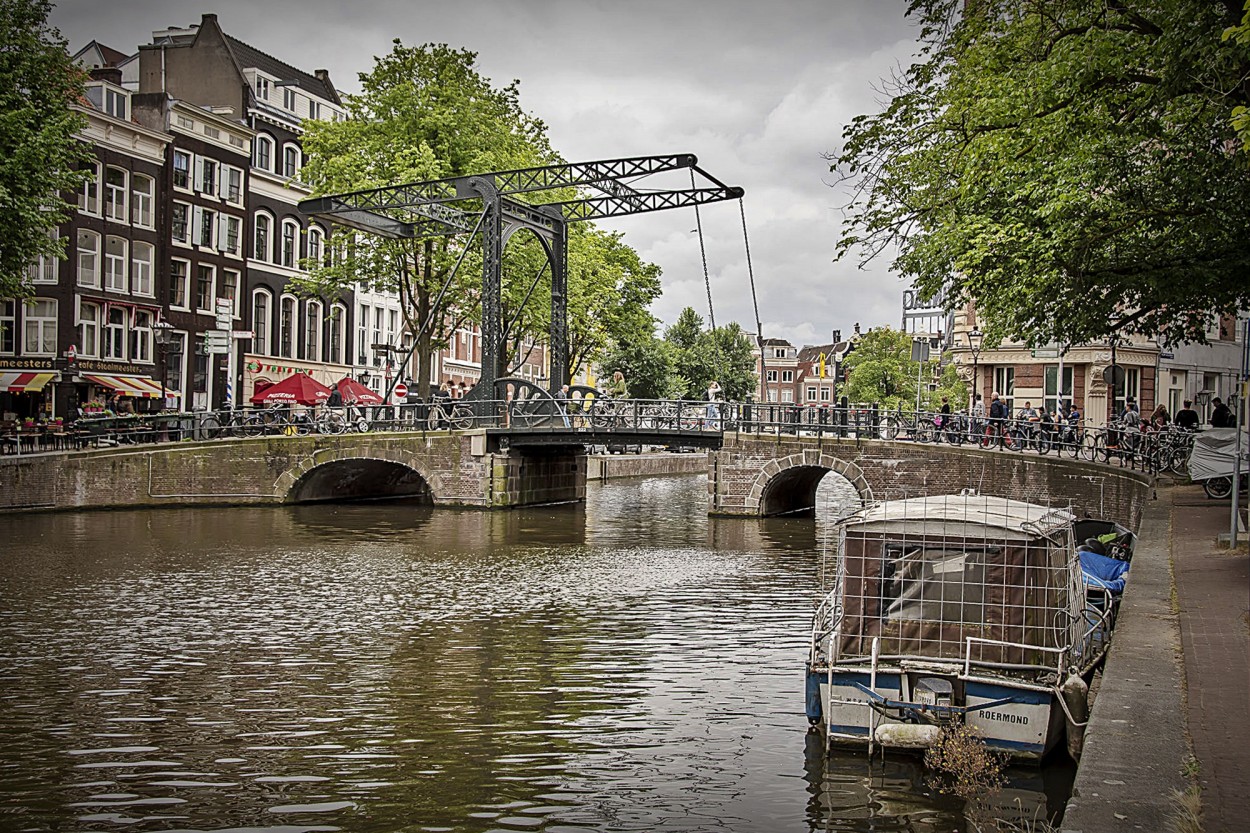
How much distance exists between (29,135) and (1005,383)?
3036 centimetres

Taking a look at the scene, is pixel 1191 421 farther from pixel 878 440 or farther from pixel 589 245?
pixel 589 245

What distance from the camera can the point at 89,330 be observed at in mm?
40594

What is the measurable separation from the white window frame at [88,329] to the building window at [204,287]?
548 cm

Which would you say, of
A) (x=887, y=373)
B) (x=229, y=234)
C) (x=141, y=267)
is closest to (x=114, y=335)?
(x=141, y=267)

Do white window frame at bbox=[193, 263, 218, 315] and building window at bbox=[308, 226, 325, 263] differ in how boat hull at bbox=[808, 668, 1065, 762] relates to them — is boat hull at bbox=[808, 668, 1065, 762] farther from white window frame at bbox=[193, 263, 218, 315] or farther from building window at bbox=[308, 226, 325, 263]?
building window at bbox=[308, 226, 325, 263]

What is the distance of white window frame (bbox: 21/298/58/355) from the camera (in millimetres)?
39000

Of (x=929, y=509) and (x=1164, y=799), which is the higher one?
(x=929, y=509)

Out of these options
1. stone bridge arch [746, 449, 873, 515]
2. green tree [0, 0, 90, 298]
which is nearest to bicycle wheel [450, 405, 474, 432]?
stone bridge arch [746, 449, 873, 515]

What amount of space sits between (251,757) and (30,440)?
89.0ft

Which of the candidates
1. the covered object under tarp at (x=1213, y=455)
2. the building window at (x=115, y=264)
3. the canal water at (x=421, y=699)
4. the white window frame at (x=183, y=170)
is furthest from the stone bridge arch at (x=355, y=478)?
the covered object under tarp at (x=1213, y=455)

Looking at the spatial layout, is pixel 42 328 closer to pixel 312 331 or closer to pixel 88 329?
pixel 88 329

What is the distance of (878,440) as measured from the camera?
1245 inches

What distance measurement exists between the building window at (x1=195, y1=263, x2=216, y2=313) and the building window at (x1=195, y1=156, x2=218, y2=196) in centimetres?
282

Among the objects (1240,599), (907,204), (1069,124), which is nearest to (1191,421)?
(907,204)
